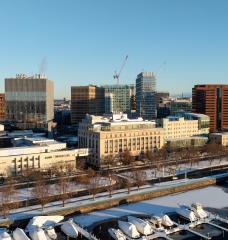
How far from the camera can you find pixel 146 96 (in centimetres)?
11544

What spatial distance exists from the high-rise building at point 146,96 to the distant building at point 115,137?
47.5 metres

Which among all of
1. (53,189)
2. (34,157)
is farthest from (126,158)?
(53,189)

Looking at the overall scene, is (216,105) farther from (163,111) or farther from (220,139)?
(163,111)

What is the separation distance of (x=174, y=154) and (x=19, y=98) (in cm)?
4348

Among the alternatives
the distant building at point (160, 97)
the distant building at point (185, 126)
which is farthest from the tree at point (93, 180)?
the distant building at point (160, 97)

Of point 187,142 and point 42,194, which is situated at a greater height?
point 187,142

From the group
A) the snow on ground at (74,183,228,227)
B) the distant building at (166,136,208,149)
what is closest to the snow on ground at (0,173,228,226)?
the snow on ground at (74,183,228,227)

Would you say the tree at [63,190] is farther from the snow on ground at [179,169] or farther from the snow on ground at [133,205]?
the snow on ground at [179,169]

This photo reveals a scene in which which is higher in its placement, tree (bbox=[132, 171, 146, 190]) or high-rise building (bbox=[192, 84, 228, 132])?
high-rise building (bbox=[192, 84, 228, 132])

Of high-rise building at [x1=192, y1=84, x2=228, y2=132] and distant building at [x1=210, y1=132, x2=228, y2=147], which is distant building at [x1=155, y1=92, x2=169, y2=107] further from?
distant building at [x1=210, y1=132, x2=228, y2=147]

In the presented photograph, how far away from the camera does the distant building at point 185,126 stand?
7944 cm

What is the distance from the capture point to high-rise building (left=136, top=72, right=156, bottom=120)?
113 meters

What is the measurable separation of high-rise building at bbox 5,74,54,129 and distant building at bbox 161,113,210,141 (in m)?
29.1

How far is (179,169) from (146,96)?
6160 cm
